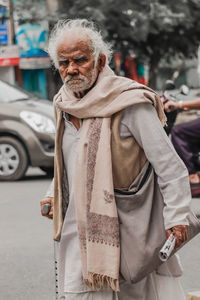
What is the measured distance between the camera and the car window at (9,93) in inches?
517

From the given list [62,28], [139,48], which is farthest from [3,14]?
[62,28]

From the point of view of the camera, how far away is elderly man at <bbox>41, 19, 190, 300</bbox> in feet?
12.4

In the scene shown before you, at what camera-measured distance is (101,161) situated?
12.5ft

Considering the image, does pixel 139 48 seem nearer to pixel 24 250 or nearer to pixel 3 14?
pixel 3 14

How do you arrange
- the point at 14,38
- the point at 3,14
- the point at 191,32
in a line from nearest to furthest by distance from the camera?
the point at 3,14 → the point at 14,38 → the point at 191,32

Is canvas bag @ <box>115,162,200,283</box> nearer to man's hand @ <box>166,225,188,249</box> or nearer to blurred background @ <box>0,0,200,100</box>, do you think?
man's hand @ <box>166,225,188,249</box>

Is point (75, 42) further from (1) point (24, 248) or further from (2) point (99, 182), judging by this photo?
(1) point (24, 248)

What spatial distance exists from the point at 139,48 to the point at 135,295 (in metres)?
29.4

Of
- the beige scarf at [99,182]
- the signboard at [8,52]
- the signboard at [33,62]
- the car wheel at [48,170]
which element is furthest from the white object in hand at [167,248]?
the signboard at [33,62]

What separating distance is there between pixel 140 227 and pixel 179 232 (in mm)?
176

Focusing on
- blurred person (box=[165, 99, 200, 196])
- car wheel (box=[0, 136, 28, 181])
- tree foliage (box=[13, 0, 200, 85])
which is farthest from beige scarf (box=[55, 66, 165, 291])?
tree foliage (box=[13, 0, 200, 85])

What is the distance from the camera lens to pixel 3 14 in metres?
25.4

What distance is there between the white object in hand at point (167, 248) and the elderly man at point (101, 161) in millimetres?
35

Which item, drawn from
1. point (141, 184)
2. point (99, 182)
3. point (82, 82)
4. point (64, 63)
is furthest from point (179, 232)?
point (64, 63)
